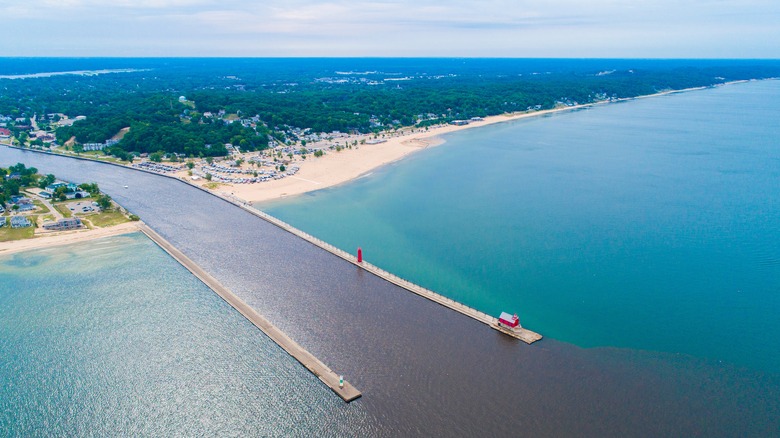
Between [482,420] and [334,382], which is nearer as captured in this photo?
[482,420]

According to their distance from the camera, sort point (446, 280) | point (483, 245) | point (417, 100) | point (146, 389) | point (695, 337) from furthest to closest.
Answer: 1. point (417, 100)
2. point (483, 245)
3. point (446, 280)
4. point (695, 337)
5. point (146, 389)

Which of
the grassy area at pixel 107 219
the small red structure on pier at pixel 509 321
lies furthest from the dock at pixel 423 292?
the grassy area at pixel 107 219

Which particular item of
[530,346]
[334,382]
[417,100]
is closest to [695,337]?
[530,346]

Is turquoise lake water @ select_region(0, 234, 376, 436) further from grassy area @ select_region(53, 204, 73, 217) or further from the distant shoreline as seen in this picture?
the distant shoreline

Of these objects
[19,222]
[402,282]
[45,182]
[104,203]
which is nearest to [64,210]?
[104,203]

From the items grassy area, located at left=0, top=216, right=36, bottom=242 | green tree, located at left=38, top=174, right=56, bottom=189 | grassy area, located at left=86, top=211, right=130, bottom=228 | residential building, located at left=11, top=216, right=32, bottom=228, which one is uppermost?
green tree, located at left=38, top=174, right=56, bottom=189

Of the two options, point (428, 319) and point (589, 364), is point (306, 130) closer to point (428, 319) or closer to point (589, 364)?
point (428, 319)

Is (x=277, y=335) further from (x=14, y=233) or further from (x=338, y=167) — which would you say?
(x=338, y=167)

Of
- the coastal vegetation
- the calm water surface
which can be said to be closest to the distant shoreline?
the coastal vegetation
